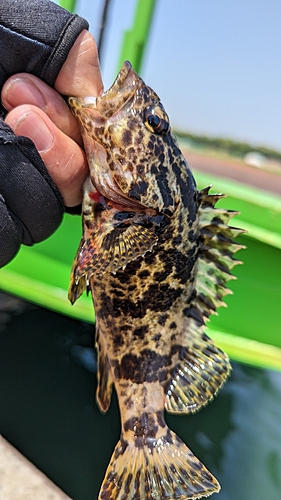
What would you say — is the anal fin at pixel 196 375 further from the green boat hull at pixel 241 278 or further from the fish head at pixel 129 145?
the green boat hull at pixel 241 278

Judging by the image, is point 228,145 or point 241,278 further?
point 228,145

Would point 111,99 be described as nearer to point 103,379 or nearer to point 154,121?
point 154,121

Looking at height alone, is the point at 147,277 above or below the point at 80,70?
below

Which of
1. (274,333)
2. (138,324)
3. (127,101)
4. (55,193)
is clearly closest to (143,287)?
(138,324)

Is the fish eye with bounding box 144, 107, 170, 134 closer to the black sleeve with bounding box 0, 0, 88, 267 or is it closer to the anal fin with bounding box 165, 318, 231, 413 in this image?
the black sleeve with bounding box 0, 0, 88, 267

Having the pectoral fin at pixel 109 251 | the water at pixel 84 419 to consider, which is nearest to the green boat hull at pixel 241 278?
the water at pixel 84 419

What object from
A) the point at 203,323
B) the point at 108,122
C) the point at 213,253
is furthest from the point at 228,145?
the point at 108,122
